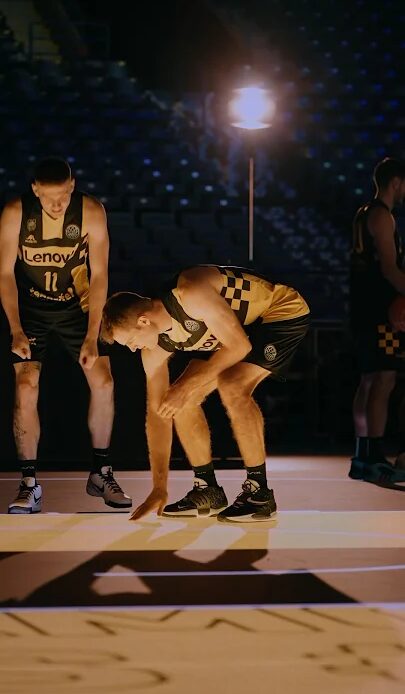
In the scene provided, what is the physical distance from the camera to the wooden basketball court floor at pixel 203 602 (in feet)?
7.34

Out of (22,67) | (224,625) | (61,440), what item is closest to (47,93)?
(22,67)

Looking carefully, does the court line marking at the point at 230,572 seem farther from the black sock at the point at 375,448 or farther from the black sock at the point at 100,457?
the black sock at the point at 375,448

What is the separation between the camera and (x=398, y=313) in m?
5.75

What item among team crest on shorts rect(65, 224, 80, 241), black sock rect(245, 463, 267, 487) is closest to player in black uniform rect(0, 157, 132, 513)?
team crest on shorts rect(65, 224, 80, 241)

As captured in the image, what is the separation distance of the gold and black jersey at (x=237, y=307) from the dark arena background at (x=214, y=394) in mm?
711

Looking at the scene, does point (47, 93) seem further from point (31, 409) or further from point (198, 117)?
point (31, 409)

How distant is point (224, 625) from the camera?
8.80 ft

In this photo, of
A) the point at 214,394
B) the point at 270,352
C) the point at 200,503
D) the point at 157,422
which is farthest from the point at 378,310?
the point at 157,422

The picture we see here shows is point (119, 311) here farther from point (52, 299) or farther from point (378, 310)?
point (378, 310)

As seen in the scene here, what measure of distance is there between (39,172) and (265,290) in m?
1.05

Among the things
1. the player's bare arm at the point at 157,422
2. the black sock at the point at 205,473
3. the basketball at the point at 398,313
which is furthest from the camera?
the basketball at the point at 398,313

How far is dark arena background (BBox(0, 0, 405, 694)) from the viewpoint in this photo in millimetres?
2498

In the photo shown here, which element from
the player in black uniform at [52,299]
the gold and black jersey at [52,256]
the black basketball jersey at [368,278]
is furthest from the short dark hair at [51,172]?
the black basketball jersey at [368,278]

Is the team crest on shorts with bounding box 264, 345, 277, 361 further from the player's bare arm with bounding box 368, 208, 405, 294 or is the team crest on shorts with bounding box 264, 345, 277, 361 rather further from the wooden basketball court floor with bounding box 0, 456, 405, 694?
the player's bare arm with bounding box 368, 208, 405, 294
